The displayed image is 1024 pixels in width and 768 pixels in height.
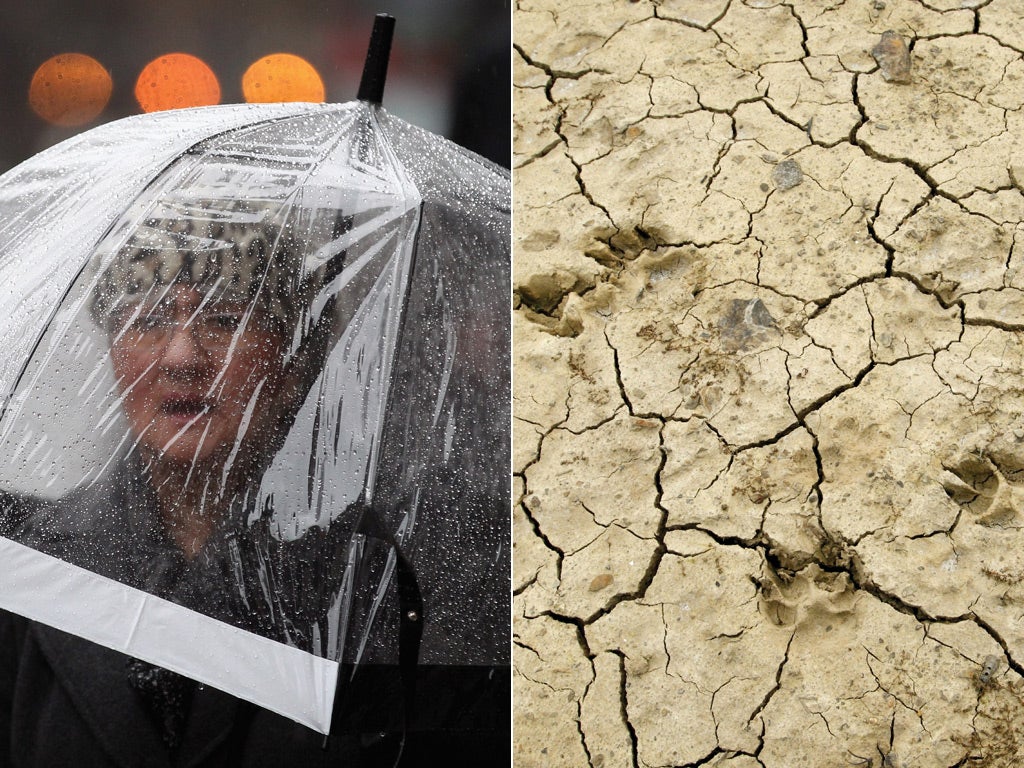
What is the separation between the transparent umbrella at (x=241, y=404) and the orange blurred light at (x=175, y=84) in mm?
38

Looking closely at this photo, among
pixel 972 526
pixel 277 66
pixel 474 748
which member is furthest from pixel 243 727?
pixel 972 526

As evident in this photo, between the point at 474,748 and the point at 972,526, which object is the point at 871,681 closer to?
the point at 972,526

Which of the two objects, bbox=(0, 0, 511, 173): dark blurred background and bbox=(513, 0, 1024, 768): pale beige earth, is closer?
bbox=(0, 0, 511, 173): dark blurred background

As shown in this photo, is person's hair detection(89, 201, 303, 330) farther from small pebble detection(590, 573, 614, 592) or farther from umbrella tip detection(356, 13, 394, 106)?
small pebble detection(590, 573, 614, 592)

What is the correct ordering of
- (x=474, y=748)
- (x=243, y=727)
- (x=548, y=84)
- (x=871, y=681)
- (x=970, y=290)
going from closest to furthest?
(x=243, y=727), (x=474, y=748), (x=871, y=681), (x=970, y=290), (x=548, y=84)

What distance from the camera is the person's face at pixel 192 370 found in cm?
100

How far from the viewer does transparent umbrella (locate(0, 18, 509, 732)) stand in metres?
0.99

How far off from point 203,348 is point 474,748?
63 centimetres

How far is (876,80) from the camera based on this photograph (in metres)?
1.49

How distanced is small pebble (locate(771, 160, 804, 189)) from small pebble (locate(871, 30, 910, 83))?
0.78 feet

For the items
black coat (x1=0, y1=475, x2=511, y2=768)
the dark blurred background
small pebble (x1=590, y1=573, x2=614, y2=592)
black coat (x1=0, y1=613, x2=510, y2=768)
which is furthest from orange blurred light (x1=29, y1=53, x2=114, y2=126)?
small pebble (x1=590, y1=573, x2=614, y2=592)

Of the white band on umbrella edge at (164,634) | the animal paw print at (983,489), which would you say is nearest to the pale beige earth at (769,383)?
the animal paw print at (983,489)

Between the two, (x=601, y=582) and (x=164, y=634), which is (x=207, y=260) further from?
(x=601, y=582)

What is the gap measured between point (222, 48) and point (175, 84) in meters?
0.08
